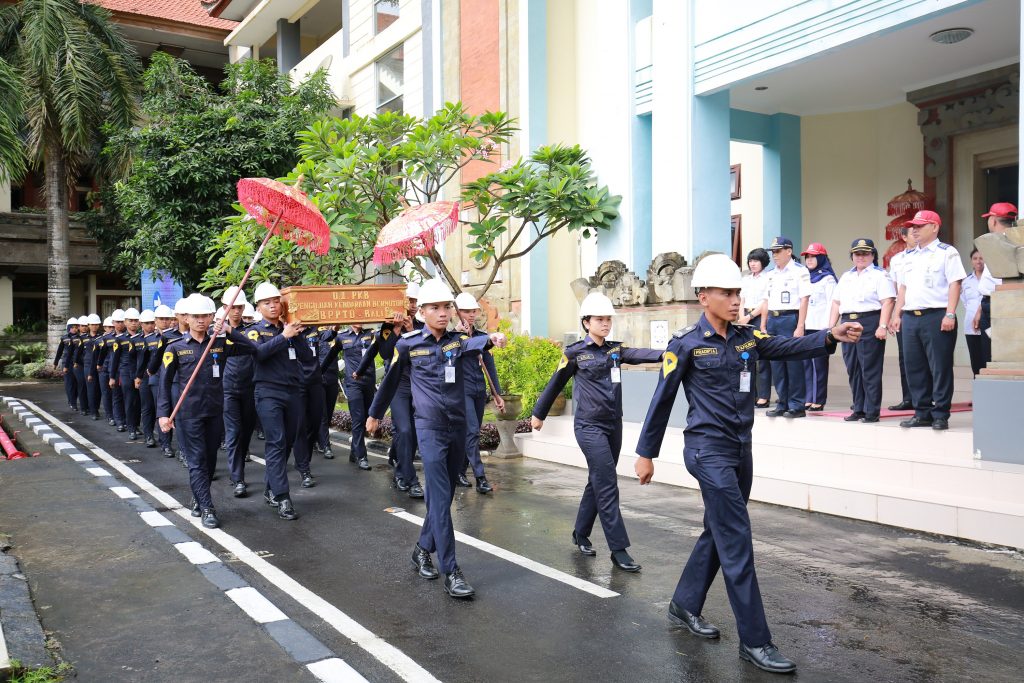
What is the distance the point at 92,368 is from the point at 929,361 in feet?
51.9

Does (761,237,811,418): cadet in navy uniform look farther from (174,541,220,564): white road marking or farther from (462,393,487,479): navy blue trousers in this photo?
(174,541,220,564): white road marking

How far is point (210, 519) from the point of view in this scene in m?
7.94

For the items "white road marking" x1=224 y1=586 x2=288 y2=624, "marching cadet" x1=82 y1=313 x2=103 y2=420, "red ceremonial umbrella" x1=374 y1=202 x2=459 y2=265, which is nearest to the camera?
"white road marking" x1=224 y1=586 x2=288 y2=624

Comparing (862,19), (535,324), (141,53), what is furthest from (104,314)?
(862,19)

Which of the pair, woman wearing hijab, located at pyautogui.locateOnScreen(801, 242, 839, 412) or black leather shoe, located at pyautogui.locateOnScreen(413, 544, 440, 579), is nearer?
black leather shoe, located at pyautogui.locateOnScreen(413, 544, 440, 579)

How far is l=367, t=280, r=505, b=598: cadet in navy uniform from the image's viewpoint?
5.86m

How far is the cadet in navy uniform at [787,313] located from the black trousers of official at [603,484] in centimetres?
390

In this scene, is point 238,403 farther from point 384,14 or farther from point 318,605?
point 384,14

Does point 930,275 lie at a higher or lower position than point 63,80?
lower

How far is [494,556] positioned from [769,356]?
277cm

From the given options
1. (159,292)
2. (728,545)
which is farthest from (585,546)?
(159,292)

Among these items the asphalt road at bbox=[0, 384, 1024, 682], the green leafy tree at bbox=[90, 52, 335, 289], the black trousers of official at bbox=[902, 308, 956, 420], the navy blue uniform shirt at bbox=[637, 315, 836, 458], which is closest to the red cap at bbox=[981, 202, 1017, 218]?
the black trousers of official at bbox=[902, 308, 956, 420]

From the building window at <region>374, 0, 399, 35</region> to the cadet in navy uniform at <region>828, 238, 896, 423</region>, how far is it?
16103 mm

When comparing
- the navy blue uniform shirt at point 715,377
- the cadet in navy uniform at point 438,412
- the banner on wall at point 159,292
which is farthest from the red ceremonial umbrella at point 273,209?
the banner on wall at point 159,292
